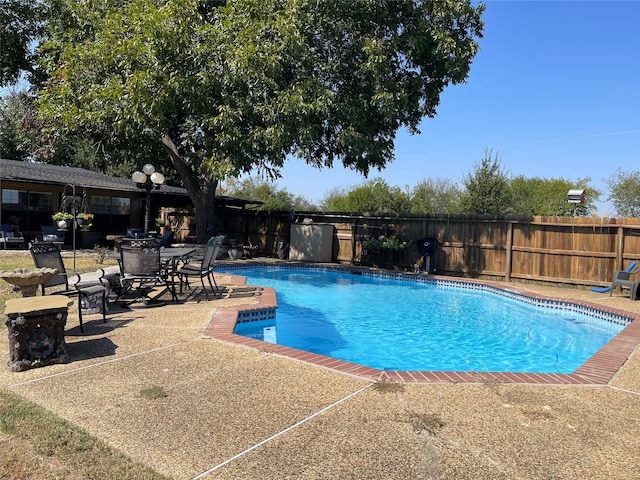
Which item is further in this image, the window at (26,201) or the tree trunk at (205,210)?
the window at (26,201)

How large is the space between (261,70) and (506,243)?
27.5 feet

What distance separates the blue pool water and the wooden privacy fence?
1.69m

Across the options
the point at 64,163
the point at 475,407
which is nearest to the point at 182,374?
the point at 475,407

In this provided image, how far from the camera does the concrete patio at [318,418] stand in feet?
8.55

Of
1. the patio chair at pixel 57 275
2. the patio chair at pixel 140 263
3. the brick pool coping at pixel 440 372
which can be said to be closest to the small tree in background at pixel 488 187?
the brick pool coping at pixel 440 372

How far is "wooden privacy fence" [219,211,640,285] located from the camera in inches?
445

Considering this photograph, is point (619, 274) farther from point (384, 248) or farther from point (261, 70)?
point (261, 70)

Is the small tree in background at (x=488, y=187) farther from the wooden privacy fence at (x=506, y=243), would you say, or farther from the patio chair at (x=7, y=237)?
the patio chair at (x=7, y=237)

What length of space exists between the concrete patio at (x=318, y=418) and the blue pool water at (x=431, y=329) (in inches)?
82.2

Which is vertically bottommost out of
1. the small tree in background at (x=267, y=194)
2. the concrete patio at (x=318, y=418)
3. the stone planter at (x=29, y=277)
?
the concrete patio at (x=318, y=418)

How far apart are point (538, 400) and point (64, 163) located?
96.5 feet

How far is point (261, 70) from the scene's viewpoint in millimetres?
10898

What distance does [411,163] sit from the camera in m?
31.2

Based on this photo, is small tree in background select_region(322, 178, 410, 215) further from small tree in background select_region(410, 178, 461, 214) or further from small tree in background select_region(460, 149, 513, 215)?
small tree in background select_region(460, 149, 513, 215)
